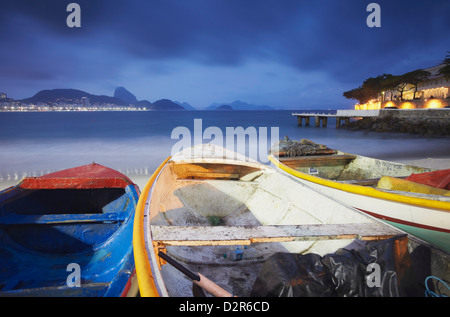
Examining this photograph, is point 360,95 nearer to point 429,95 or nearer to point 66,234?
point 429,95

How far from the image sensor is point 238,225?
12.7 feet

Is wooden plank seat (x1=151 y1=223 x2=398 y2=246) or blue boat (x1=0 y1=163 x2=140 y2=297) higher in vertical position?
wooden plank seat (x1=151 y1=223 x2=398 y2=246)

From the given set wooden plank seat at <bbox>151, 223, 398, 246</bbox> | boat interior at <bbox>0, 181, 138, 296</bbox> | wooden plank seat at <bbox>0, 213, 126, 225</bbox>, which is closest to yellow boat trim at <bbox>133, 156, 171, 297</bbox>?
wooden plank seat at <bbox>151, 223, 398, 246</bbox>

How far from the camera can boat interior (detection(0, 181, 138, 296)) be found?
11.1 feet

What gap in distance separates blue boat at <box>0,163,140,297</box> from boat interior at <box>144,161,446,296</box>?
0.60m

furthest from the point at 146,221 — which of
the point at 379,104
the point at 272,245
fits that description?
the point at 379,104

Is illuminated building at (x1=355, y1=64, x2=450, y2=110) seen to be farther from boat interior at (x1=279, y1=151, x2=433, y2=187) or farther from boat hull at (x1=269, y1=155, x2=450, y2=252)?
boat hull at (x1=269, y1=155, x2=450, y2=252)

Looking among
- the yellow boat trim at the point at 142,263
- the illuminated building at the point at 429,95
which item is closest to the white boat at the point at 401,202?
the yellow boat trim at the point at 142,263

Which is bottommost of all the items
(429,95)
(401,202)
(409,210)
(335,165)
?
(409,210)

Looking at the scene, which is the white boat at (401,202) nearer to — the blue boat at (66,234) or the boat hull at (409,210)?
the boat hull at (409,210)

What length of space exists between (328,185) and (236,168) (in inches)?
85.5

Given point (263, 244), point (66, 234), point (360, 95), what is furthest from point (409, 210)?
point (360, 95)

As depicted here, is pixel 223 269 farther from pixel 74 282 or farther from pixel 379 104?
pixel 379 104

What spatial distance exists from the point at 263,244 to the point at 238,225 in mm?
474
